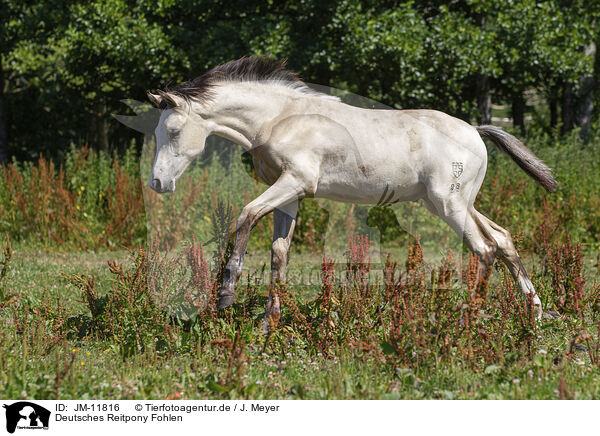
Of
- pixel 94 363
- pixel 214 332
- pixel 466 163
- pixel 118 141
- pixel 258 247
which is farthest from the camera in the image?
pixel 118 141

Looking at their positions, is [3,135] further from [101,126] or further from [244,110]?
[244,110]

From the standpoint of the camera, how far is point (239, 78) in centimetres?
454

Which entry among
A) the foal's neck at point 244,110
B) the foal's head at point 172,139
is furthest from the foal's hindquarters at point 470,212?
the foal's head at point 172,139

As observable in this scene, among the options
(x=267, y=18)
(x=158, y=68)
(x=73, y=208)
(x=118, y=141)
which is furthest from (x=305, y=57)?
(x=118, y=141)

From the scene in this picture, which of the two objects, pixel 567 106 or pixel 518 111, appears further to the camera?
pixel 518 111

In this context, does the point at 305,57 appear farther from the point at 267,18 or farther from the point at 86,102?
the point at 86,102

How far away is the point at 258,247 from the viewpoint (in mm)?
9391

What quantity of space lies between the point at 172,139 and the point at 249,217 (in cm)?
79

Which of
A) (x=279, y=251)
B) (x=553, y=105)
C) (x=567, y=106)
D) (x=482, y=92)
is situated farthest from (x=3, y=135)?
(x=553, y=105)

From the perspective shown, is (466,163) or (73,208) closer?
(466,163)

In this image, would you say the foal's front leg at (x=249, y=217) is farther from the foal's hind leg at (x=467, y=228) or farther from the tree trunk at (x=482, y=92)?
the tree trunk at (x=482, y=92)

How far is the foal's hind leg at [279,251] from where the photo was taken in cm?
447
